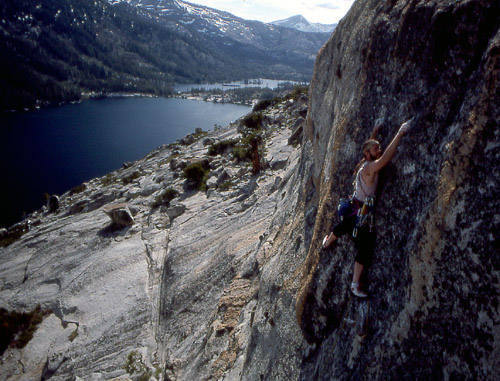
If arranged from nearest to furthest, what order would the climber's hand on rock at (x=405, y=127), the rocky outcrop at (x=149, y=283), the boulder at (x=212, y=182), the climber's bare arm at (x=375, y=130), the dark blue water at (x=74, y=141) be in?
the climber's hand on rock at (x=405, y=127)
the climber's bare arm at (x=375, y=130)
the rocky outcrop at (x=149, y=283)
the boulder at (x=212, y=182)
the dark blue water at (x=74, y=141)

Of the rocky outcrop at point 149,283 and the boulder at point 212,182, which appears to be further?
the boulder at point 212,182

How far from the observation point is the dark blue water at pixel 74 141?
68.6 metres

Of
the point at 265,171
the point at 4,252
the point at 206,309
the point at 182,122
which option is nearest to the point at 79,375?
the point at 206,309

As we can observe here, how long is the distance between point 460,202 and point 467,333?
127 centimetres

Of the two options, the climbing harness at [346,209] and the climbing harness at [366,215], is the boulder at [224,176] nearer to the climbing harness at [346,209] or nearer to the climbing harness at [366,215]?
the climbing harness at [346,209]

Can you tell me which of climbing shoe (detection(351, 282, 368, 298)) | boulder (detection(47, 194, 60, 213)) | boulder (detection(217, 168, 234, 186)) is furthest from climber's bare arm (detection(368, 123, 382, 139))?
boulder (detection(47, 194, 60, 213))

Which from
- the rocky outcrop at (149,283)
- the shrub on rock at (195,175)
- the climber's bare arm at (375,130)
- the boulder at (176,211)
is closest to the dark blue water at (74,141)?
the rocky outcrop at (149,283)

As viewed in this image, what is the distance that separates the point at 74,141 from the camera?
98188mm

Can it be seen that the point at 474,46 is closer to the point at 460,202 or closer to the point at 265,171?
the point at 460,202

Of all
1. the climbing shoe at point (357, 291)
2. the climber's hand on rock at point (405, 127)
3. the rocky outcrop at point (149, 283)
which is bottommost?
the rocky outcrop at point (149, 283)

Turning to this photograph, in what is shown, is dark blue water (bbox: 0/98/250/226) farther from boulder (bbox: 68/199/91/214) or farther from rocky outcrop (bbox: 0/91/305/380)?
rocky outcrop (bbox: 0/91/305/380)

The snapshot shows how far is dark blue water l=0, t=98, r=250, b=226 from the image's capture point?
6861 cm

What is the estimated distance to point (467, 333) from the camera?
9.20 feet

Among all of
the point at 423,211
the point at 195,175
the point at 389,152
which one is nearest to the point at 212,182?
the point at 195,175
